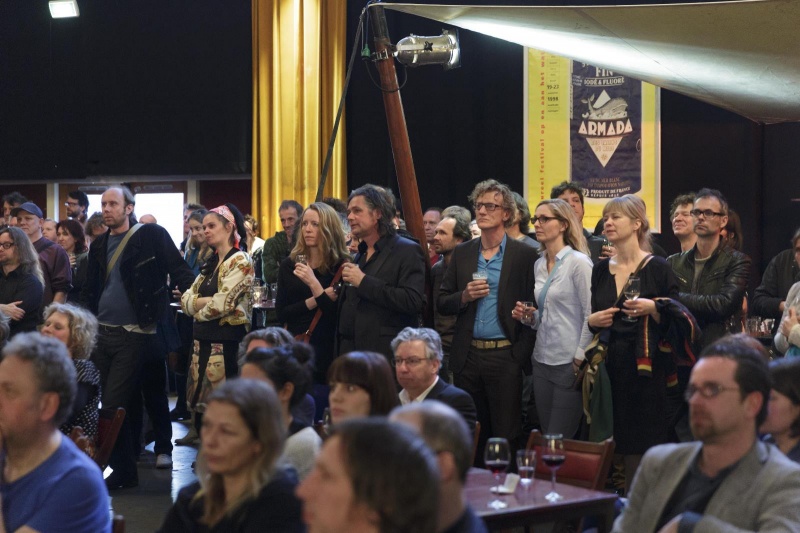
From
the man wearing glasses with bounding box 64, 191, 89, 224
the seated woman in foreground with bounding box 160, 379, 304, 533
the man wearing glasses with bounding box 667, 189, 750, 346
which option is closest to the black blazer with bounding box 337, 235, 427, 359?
the man wearing glasses with bounding box 667, 189, 750, 346

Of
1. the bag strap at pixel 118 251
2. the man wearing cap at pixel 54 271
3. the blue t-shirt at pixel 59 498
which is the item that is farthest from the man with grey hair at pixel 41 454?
the man wearing cap at pixel 54 271

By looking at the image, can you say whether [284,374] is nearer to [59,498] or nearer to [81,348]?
[59,498]

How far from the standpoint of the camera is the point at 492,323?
5.14 meters

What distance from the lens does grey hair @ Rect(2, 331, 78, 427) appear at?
2.89 metres

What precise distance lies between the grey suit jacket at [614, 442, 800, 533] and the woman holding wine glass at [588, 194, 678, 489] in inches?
80.2

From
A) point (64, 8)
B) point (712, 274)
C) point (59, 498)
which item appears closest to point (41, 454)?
point (59, 498)

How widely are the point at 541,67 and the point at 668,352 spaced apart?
4142mm

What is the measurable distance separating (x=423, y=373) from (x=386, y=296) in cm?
91

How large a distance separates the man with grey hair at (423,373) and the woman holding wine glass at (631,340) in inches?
38.4

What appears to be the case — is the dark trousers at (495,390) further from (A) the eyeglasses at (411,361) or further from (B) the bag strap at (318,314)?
(A) the eyeglasses at (411,361)

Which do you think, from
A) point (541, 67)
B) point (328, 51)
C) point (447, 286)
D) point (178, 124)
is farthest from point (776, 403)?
point (178, 124)

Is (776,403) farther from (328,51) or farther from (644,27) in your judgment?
(328,51)

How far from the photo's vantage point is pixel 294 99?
9.65 metres

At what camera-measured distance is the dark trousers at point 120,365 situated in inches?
238
